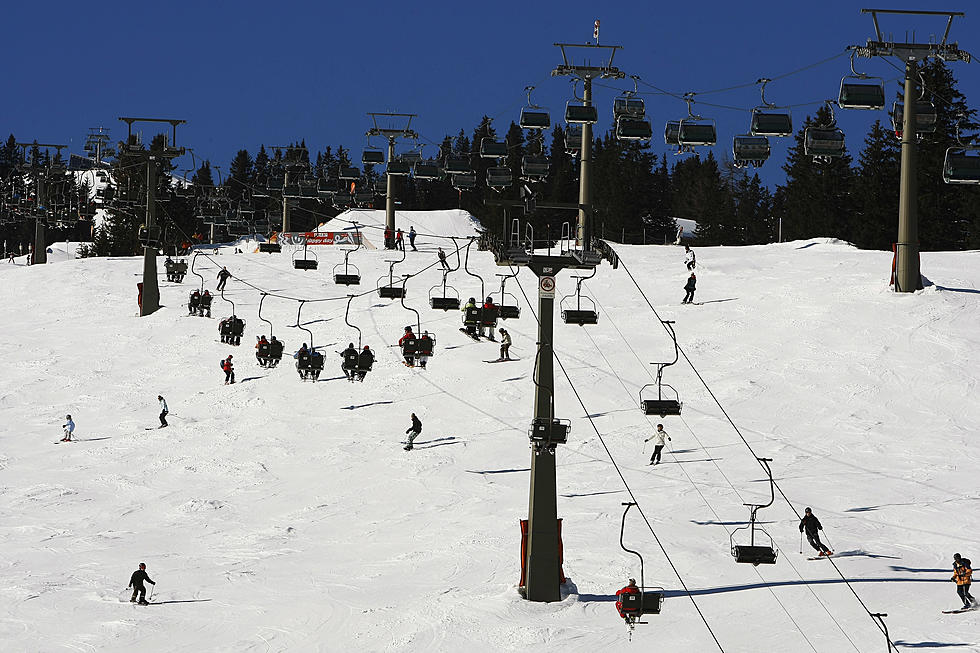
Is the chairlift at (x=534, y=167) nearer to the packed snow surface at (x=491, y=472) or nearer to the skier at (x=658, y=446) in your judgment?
the packed snow surface at (x=491, y=472)

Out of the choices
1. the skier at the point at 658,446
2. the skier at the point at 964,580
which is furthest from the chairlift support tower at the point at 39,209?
the skier at the point at 964,580

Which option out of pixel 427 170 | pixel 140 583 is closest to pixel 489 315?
pixel 140 583

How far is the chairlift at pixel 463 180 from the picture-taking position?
48250mm

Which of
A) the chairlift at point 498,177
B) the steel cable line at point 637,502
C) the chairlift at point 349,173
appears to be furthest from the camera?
the chairlift at point 349,173

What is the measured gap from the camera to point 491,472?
3027cm

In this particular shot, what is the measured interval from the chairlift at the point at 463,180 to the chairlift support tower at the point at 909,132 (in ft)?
56.0

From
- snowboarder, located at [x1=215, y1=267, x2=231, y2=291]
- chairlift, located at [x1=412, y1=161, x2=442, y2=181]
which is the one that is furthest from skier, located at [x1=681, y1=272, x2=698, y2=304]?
snowboarder, located at [x1=215, y1=267, x2=231, y2=291]

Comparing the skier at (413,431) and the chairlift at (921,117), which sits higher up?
the chairlift at (921,117)

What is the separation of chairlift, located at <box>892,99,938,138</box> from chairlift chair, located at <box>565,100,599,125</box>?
395 inches

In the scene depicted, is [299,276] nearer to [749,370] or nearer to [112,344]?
[112,344]

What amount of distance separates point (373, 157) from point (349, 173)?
1504 mm

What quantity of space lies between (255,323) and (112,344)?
6006 millimetres

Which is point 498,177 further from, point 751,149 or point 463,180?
point 751,149

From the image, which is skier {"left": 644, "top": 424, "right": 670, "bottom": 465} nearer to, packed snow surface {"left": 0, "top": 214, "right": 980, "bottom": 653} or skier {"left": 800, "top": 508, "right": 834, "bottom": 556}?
packed snow surface {"left": 0, "top": 214, "right": 980, "bottom": 653}
